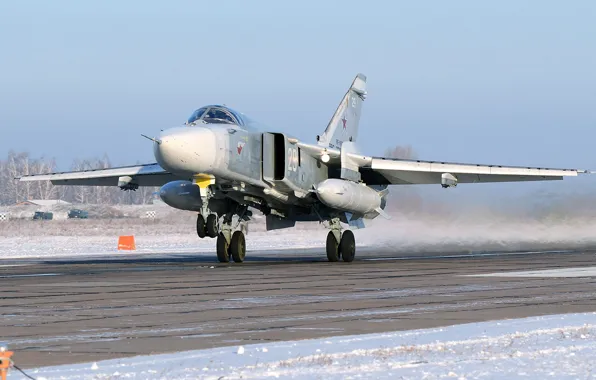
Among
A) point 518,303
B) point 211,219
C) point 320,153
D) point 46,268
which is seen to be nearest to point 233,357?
point 518,303

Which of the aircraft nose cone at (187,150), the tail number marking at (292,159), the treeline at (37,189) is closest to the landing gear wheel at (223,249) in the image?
the tail number marking at (292,159)

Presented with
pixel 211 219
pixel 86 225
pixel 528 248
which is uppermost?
pixel 211 219

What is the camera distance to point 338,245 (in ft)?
82.5

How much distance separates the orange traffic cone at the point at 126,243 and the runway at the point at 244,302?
1345cm

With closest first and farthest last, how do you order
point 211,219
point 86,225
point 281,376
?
point 281,376
point 211,219
point 86,225

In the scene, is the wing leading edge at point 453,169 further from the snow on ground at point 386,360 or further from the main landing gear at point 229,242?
the snow on ground at point 386,360

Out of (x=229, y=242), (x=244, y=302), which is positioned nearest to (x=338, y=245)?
(x=229, y=242)

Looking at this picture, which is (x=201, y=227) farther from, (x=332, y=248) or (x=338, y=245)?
(x=338, y=245)

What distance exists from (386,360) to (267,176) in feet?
50.2

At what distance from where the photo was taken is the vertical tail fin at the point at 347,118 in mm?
27984

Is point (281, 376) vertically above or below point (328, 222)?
above

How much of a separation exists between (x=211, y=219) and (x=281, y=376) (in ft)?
45.6

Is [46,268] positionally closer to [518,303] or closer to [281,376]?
[518,303]

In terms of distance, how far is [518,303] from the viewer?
12516 mm
